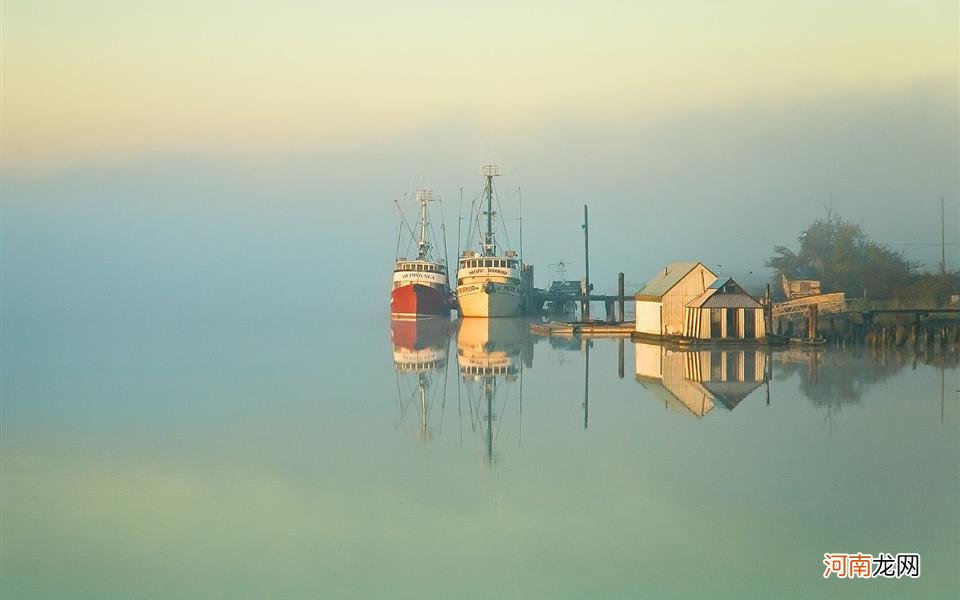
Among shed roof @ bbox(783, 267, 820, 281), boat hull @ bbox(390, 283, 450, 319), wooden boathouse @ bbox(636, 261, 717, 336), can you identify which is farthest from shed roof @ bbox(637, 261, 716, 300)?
boat hull @ bbox(390, 283, 450, 319)

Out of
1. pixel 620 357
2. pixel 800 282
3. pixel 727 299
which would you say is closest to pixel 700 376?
pixel 620 357

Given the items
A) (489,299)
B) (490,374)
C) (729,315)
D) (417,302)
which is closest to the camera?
(490,374)

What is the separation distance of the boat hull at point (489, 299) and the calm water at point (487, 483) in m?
33.7

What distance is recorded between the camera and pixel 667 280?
142 ft

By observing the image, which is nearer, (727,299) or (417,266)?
(727,299)

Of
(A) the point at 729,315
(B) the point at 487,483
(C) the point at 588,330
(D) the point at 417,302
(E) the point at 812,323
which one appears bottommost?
(B) the point at 487,483

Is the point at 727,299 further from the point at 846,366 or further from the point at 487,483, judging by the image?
the point at 487,483

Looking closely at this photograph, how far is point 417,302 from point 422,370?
36756 millimetres

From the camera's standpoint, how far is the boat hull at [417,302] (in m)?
73.4

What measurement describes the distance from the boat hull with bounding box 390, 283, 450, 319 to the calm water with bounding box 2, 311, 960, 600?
38.8 m

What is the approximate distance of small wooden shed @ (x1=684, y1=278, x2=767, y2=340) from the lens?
40219 millimetres

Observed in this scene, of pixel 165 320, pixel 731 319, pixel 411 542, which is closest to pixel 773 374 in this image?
pixel 731 319

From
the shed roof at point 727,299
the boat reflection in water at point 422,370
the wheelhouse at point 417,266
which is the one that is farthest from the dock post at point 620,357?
the wheelhouse at point 417,266

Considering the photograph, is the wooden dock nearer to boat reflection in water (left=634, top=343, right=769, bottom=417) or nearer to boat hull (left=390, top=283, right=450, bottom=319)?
boat reflection in water (left=634, top=343, right=769, bottom=417)
